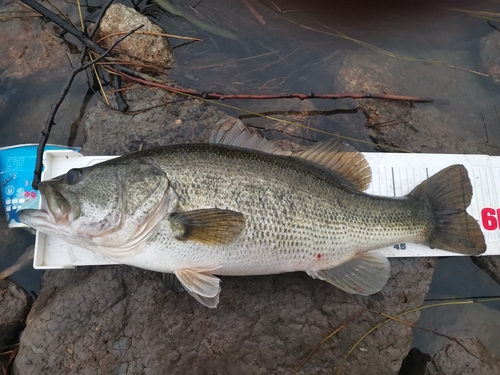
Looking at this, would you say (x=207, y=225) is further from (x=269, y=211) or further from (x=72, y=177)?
(x=72, y=177)

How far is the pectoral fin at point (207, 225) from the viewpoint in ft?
7.39

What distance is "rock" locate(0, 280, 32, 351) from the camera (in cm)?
287

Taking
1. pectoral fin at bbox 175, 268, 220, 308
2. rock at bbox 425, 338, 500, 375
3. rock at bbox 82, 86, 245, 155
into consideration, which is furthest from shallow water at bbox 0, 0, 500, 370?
pectoral fin at bbox 175, 268, 220, 308

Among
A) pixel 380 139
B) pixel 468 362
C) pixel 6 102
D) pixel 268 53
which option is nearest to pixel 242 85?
pixel 268 53

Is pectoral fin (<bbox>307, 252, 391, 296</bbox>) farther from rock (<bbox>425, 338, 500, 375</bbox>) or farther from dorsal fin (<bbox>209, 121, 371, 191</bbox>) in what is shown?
rock (<bbox>425, 338, 500, 375</bbox>)

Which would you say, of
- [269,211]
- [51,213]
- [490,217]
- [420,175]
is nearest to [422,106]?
[420,175]

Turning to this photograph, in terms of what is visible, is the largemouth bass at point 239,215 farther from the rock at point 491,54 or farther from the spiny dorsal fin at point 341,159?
the rock at point 491,54

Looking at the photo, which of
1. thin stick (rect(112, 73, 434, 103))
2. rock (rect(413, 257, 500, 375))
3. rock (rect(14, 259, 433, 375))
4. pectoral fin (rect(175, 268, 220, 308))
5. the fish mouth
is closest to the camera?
the fish mouth

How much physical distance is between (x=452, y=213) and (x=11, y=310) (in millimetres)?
3623

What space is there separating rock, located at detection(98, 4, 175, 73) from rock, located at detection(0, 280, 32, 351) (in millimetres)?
2259

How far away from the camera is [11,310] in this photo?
289 cm

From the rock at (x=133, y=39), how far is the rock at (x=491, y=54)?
3.47 metres

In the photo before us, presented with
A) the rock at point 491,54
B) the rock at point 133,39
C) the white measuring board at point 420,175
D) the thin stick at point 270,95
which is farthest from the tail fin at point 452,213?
the rock at point 133,39

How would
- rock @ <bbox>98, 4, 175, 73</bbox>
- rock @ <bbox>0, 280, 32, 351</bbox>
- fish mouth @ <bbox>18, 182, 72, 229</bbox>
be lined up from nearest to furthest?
1. fish mouth @ <bbox>18, 182, 72, 229</bbox>
2. rock @ <bbox>0, 280, 32, 351</bbox>
3. rock @ <bbox>98, 4, 175, 73</bbox>
